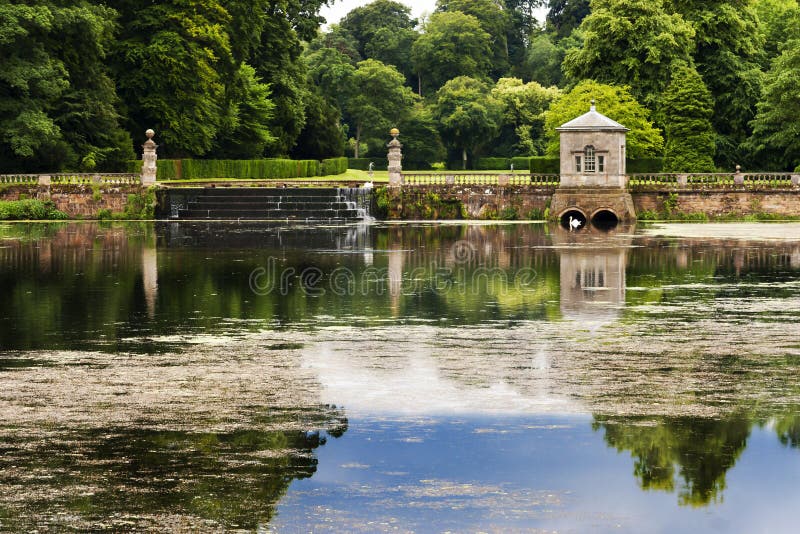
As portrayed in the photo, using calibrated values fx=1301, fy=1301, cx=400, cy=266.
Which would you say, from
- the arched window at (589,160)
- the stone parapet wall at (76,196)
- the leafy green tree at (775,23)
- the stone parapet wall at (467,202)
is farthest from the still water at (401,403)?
the leafy green tree at (775,23)

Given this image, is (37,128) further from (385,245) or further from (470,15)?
(470,15)

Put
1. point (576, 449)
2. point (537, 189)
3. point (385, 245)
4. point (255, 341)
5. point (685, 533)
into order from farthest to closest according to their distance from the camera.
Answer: point (537, 189) → point (385, 245) → point (255, 341) → point (576, 449) → point (685, 533)

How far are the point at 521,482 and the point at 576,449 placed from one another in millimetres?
1166

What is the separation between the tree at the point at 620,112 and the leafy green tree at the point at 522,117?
43702mm

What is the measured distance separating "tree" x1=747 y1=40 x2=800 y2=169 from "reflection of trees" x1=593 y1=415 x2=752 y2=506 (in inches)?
2352

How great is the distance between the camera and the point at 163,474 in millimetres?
10547

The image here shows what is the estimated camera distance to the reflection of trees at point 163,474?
9461 mm

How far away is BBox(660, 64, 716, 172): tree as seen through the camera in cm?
7200

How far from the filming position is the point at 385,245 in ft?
129

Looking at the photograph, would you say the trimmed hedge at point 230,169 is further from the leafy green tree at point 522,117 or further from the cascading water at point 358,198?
the leafy green tree at point 522,117

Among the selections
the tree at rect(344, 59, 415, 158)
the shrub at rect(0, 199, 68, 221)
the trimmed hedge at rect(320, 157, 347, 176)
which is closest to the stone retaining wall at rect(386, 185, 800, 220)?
the shrub at rect(0, 199, 68, 221)

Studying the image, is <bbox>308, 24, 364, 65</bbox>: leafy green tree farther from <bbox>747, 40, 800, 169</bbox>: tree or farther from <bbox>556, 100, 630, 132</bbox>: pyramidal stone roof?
<bbox>556, 100, 630, 132</bbox>: pyramidal stone roof

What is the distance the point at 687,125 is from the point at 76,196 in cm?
3394

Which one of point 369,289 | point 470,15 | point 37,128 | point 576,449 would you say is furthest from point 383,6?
point 576,449
